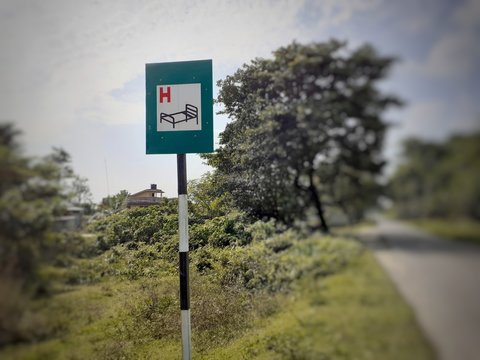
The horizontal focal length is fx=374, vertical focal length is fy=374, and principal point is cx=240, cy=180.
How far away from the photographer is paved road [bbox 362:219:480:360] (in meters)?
1.88

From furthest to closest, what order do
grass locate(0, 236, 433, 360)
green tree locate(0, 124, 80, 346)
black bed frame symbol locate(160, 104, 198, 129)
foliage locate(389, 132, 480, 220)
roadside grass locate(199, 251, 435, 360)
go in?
1. black bed frame symbol locate(160, 104, 198, 129)
2. green tree locate(0, 124, 80, 346)
3. grass locate(0, 236, 433, 360)
4. roadside grass locate(199, 251, 435, 360)
5. foliage locate(389, 132, 480, 220)

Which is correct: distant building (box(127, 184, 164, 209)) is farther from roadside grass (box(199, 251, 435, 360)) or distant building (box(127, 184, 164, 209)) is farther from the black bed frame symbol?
roadside grass (box(199, 251, 435, 360))

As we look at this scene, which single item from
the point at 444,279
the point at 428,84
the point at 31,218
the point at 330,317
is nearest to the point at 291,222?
the point at 330,317

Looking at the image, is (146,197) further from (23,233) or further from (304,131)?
→ (304,131)

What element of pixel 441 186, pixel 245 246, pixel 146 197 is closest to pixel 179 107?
pixel 146 197

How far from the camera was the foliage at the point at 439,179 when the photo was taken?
186cm

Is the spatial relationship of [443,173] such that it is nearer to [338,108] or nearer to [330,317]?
[338,108]

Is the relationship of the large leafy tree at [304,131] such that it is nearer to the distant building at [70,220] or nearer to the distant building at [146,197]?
the distant building at [146,197]

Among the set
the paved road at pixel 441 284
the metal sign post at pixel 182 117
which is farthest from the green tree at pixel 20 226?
the paved road at pixel 441 284

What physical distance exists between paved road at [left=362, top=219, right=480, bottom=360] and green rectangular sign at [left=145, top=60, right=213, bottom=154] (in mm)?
1552

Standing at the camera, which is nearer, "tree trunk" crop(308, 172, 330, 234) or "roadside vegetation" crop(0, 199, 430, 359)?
"roadside vegetation" crop(0, 199, 430, 359)

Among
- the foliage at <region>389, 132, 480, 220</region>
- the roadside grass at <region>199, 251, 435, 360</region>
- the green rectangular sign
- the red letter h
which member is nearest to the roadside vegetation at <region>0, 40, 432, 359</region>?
the roadside grass at <region>199, 251, 435, 360</region>

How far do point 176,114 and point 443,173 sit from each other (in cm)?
194

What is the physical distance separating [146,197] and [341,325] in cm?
199
